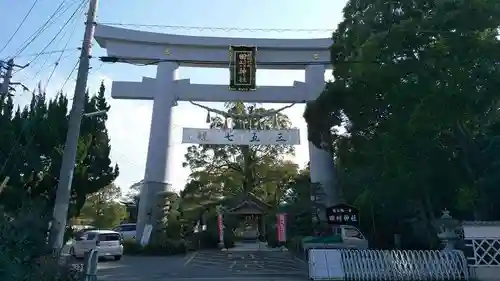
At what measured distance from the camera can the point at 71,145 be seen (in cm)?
979

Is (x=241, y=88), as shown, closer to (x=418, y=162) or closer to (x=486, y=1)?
(x=418, y=162)

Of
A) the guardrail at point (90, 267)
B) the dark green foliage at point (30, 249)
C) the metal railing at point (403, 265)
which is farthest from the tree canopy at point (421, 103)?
the dark green foliage at point (30, 249)

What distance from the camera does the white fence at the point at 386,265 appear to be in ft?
40.3

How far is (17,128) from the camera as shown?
48.9 feet

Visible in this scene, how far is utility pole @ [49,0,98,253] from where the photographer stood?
30.3ft

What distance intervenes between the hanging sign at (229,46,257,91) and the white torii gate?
4.21m

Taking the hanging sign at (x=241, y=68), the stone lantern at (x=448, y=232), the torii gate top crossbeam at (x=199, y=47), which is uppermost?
the torii gate top crossbeam at (x=199, y=47)

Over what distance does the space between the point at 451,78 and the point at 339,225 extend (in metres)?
9.11

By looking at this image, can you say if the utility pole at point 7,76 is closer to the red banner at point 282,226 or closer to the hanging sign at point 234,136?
the hanging sign at point 234,136

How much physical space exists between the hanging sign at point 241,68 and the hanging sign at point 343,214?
5.79 meters

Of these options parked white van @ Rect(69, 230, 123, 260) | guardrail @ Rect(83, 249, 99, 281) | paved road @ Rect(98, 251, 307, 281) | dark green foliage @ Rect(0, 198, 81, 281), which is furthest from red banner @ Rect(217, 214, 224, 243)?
guardrail @ Rect(83, 249, 99, 281)

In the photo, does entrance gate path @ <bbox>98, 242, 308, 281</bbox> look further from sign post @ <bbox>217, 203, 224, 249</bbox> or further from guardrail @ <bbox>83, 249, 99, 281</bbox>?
sign post @ <bbox>217, 203, 224, 249</bbox>

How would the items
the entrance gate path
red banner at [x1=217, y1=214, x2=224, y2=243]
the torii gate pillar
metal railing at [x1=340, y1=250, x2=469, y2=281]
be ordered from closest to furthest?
1. metal railing at [x1=340, y1=250, x2=469, y2=281]
2. the entrance gate path
3. the torii gate pillar
4. red banner at [x1=217, y1=214, x2=224, y2=243]

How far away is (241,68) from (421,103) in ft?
27.4
